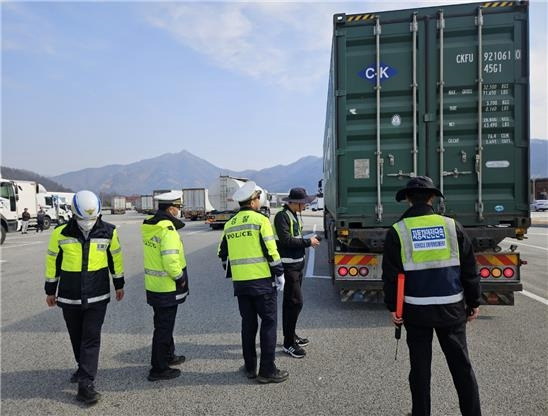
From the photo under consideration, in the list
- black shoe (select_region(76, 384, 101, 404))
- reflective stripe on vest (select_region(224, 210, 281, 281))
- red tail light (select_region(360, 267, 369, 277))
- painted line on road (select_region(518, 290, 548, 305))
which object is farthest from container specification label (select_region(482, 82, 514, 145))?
black shoe (select_region(76, 384, 101, 404))

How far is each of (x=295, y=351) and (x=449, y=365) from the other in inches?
65.9

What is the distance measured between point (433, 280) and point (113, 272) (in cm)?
274

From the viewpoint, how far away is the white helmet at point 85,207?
3129 millimetres

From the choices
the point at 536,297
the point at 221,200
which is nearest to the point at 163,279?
the point at 536,297

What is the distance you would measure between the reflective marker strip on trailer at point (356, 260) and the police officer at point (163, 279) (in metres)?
2.21

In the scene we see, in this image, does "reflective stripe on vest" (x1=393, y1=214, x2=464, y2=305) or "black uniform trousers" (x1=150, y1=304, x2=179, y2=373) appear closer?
"reflective stripe on vest" (x1=393, y1=214, x2=464, y2=305)

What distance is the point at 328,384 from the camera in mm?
3184

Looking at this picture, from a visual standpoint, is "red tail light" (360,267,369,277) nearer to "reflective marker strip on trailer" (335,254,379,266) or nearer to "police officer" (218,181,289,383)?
"reflective marker strip on trailer" (335,254,379,266)

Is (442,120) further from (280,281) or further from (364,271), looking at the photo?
(280,281)

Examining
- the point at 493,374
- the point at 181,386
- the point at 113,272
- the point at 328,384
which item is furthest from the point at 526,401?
the point at 113,272

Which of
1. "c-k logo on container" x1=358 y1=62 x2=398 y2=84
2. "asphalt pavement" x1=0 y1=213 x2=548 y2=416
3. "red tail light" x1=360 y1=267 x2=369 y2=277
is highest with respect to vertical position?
"c-k logo on container" x1=358 y1=62 x2=398 y2=84

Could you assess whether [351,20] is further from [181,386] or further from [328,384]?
[181,386]

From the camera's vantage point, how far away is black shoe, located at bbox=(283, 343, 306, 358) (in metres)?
3.76

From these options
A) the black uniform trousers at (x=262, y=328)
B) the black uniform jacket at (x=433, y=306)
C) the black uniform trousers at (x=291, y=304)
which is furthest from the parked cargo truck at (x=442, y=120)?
the black uniform jacket at (x=433, y=306)
